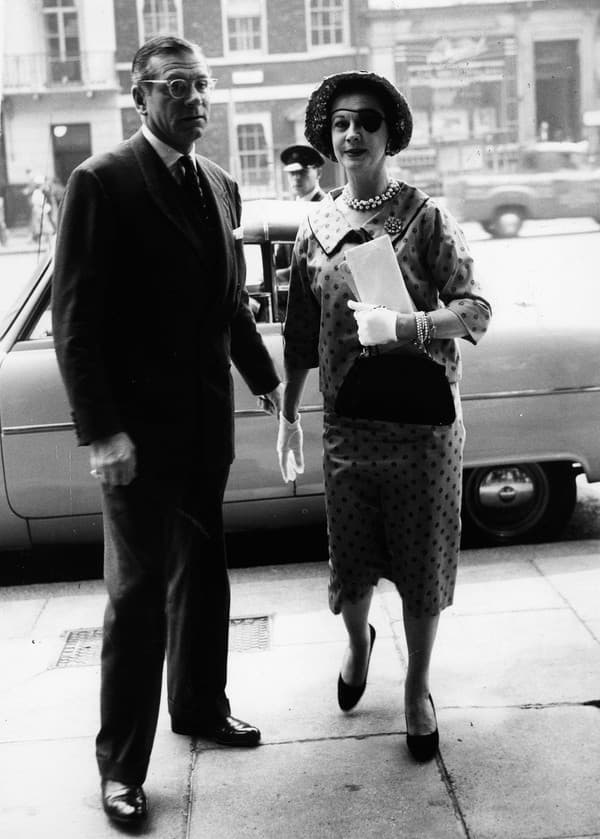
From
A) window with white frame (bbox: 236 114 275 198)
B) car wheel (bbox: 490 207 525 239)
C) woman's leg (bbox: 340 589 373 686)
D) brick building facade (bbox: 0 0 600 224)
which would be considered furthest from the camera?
car wheel (bbox: 490 207 525 239)

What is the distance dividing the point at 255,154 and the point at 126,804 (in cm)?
634

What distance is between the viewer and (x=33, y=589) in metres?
4.96

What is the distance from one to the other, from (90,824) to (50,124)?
858 cm

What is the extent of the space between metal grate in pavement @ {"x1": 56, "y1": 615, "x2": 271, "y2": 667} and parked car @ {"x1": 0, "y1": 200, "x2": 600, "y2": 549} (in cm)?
68

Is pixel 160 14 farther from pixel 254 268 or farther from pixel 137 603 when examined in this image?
pixel 137 603

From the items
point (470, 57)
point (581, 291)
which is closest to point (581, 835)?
point (581, 291)

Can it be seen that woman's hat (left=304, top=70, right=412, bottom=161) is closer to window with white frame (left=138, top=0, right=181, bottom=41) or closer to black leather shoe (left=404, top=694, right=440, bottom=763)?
black leather shoe (left=404, top=694, right=440, bottom=763)

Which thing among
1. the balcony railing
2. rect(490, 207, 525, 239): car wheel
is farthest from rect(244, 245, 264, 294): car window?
the balcony railing

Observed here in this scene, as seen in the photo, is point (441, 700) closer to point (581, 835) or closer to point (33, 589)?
point (581, 835)

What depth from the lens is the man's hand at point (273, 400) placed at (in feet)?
11.1

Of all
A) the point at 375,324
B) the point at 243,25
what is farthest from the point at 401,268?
the point at 243,25

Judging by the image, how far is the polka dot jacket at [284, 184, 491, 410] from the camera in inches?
116

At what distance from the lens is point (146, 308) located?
276 centimetres

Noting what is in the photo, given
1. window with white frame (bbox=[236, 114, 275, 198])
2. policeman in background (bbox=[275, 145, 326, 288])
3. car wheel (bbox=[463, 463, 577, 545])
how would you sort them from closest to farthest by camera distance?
car wheel (bbox=[463, 463, 577, 545])
policeman in background (bbox=[275, 145, 326, 288])
window with white frame (bbox=[236, 114, 275, 198])
